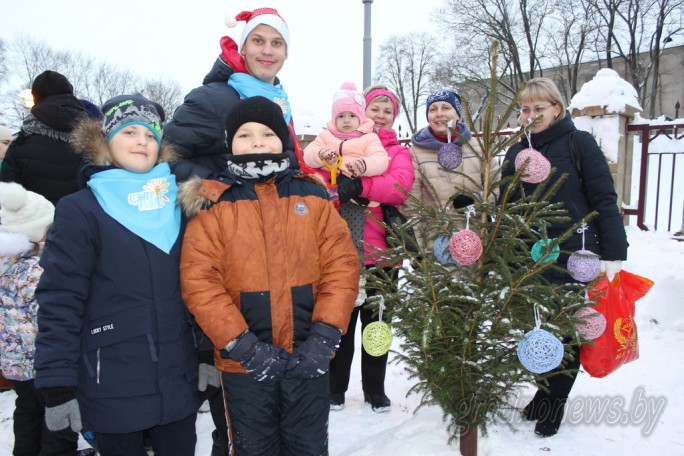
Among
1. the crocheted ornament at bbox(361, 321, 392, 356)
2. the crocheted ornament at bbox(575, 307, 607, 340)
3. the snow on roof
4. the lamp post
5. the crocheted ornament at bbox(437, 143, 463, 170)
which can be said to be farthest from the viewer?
the lamp post

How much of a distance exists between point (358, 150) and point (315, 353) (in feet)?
5.62

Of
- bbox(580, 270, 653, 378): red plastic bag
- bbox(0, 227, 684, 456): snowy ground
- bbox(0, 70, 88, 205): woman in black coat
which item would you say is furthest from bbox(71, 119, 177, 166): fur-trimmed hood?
bbox(580, 270, 653, 378): red plastic bag

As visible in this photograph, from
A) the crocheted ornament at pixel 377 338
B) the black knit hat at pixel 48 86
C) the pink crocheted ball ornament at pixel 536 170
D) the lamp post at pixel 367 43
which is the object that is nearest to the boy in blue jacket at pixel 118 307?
the crocheted ornament at pixel 377 338

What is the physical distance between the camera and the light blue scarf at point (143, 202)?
6.76 ft

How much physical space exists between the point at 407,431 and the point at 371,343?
93 centimetres

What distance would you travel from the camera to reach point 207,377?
2.21m

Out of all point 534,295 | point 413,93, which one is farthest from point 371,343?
point 413,93

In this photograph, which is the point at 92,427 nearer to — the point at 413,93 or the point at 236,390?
the point at 236,390

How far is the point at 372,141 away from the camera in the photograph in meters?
3.37

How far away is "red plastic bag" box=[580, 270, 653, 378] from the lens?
282 cm

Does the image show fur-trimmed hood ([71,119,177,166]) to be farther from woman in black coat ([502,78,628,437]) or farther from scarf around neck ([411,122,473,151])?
woman in black coat ([502,78,628,437])

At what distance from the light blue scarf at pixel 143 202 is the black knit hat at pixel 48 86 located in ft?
6.46

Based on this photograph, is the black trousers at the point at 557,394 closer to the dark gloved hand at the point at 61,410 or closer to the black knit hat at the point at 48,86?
the dark gloved hand at the point at 61,410

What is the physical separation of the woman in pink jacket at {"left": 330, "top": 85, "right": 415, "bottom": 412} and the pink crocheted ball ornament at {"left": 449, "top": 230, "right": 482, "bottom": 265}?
1.06m
